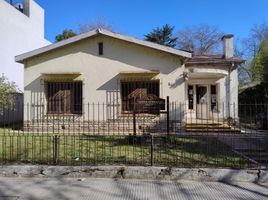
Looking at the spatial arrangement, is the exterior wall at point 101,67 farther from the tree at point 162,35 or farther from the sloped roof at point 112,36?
the tree at point 162,35

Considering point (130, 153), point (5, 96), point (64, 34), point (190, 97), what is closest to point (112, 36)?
point (5, 96)

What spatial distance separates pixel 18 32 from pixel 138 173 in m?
18.6

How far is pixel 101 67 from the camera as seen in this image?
49.9 ft

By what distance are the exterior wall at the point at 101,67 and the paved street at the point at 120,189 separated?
350 inches

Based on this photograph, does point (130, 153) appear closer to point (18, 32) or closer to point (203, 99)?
point (203, 99)

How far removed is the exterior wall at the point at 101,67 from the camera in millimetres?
14891

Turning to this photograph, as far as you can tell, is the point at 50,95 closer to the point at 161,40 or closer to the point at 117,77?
the point at 117,77

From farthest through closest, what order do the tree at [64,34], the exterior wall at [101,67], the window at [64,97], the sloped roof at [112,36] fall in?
the tree at [64,34] → the window at [64,97] → the exterior wall at [101,67] → the sloped roof at [112,36]

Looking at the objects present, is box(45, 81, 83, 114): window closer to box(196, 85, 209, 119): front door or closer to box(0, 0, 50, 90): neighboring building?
box(0, 0, 50, 90): neighboring building

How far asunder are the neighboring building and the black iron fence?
21.2 ft

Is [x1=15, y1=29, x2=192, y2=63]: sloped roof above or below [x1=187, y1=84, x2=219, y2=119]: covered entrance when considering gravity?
above

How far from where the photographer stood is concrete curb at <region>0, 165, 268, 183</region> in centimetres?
639

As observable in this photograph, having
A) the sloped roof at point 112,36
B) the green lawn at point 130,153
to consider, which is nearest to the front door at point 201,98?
the sloped roof at point 112,36

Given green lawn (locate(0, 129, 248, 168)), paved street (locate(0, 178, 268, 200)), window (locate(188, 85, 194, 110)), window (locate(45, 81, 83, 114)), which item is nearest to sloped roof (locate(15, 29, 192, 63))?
window (locate(45, 81, 83, 114))
